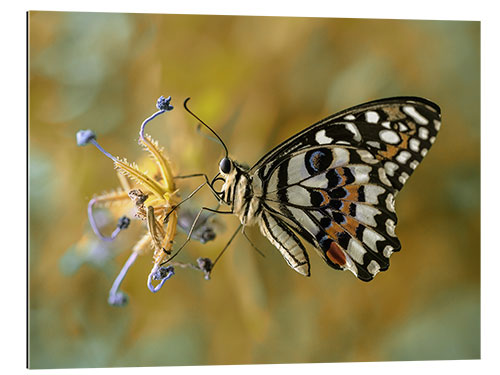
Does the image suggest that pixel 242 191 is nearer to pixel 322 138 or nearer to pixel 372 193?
pixel 322 138

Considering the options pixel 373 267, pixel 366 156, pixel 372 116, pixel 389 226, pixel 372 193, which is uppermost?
pixel 372 116

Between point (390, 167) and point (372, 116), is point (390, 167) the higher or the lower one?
the lower one

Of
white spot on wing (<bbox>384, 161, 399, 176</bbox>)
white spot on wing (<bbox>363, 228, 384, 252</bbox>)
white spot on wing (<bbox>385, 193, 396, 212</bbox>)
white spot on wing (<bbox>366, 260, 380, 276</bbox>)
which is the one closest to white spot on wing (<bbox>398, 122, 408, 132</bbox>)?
white spot on wing (<bbox>384, 161, 399, 176</bbox>)

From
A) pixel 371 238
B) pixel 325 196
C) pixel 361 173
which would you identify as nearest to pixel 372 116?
pixel 361 173

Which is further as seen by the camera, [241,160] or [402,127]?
[241,160]

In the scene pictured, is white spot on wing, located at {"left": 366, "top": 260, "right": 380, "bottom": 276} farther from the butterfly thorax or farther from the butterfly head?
the butterfly head

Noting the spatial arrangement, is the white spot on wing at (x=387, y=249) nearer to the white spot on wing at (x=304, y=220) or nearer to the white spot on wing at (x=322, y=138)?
the white spot on wing at (x=304, y=220)
